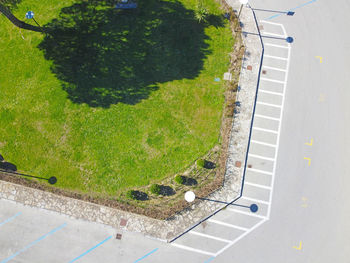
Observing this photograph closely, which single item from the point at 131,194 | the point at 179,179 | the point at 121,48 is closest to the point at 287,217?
the point at 179,179

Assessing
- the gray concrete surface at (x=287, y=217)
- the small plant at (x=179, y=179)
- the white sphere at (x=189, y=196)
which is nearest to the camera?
the white sphere at (x=189, y=196)

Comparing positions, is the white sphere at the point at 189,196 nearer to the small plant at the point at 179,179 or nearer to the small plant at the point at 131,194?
the small plant at the point at 179,179

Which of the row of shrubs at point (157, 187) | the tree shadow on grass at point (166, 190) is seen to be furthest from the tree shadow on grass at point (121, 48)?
the tree shadow on grass at point (166, 190)

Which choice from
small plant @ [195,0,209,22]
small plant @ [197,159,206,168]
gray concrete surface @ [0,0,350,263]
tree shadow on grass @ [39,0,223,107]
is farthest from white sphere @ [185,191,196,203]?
small plant @ [195,0,209,22]

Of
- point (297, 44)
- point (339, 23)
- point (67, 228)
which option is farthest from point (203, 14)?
point (67, 228)

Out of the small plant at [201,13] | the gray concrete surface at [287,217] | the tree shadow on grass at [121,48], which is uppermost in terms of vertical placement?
the small plant at [201,13]

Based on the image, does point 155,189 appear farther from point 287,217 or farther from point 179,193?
point 287,217
